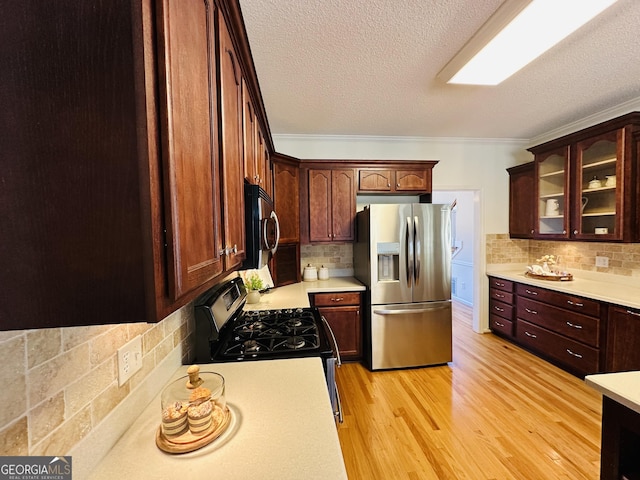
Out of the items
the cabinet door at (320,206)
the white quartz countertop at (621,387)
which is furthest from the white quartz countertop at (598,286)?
the cabinet door at (320,206)

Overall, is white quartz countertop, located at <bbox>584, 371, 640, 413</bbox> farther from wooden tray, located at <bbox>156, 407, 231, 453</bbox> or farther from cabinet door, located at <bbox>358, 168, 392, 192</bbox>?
cabinet door, located at <bbox>358, 168, 392, 192</bbox>

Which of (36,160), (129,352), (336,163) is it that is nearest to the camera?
(36,160)

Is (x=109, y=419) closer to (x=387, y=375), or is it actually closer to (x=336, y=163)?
(x=387, y=375)

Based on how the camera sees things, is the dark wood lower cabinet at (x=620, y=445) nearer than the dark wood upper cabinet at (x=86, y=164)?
No

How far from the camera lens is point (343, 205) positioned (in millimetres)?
3148

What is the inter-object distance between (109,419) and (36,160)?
752mm

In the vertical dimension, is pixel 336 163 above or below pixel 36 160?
above

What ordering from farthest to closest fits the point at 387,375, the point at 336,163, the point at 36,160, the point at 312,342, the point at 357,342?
the point at 336,163, the point at 357,342, the point at 387,375, the point at 312,342, the point at 36,160

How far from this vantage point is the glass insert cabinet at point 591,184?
2352mm

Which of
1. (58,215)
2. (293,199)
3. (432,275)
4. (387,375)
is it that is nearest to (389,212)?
(432,275)

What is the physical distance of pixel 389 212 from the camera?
2709 mm

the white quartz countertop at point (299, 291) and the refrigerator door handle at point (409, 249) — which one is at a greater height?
the refrigerator door handle at point (409, 249)

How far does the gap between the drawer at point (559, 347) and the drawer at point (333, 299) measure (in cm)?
205

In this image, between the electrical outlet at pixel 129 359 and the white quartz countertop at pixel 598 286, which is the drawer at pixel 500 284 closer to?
the white quartz countertop at pixel 598 286
